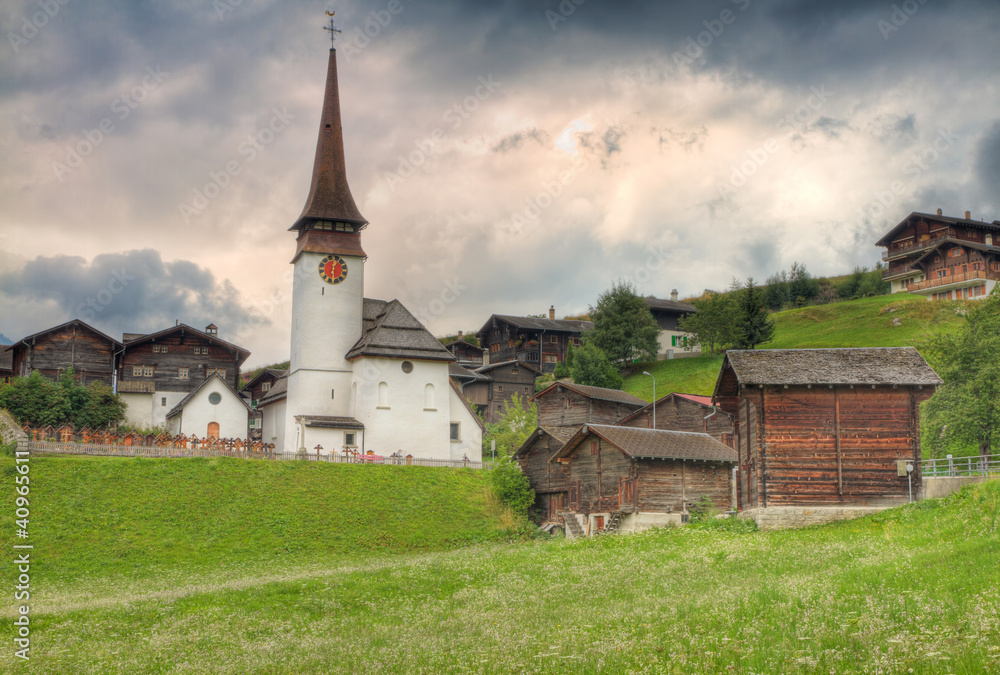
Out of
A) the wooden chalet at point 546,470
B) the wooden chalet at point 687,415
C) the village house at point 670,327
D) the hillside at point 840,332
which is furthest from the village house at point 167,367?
the village house at point 670,327

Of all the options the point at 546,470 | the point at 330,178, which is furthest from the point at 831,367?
the point at 330,178

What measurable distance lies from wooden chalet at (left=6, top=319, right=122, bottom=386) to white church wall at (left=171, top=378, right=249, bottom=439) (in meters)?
8.02

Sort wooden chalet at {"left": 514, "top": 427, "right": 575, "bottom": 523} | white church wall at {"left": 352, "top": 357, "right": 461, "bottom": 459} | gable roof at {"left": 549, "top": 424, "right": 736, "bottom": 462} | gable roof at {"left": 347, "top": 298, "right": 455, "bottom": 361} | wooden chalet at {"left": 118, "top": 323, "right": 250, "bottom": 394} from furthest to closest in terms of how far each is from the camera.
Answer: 1. wooden chalet at {"left": 118, "top": 323, "right": 250, "bottom": 394}
2. gable roof at {"left": 347, "top": 298, "right": 455, "bottom": 361}
3. white church wall at {"left": 352, "top": 357, "right": 461, "bottom": 459}
4. wooden chalet at {"left": 514, "top": 427, "right": 575, "bottom": 523}
5. gable roof at {"left": 549, "top": 424, "right": 736, "bottom": 462}

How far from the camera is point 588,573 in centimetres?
2497

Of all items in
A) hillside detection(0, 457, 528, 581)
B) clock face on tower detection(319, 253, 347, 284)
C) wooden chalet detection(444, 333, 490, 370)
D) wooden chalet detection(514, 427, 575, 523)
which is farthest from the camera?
wooden chalet detection(444, 333, 490, 370)

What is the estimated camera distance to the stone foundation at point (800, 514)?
33812 mm

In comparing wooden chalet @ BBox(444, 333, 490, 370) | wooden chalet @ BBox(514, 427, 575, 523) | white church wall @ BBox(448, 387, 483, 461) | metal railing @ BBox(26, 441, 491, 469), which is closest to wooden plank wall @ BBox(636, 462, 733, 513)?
wooden chalet @ BBox(514, 427, 575, 523)

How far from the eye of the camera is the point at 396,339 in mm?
59906

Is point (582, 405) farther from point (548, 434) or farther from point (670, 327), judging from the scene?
point (670, 327)

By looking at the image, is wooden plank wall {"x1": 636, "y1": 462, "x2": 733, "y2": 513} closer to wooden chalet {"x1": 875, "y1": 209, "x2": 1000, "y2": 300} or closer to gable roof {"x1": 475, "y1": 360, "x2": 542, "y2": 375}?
gable roof {"x1": 475, "y1": 360, "x2": 542, "y2": 375}

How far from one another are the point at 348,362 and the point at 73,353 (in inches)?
881

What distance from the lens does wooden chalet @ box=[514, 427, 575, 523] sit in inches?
1903

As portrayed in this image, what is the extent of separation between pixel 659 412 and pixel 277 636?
43.6 m

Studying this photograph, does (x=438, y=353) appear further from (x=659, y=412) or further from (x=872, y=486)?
(x=872, y=486)
